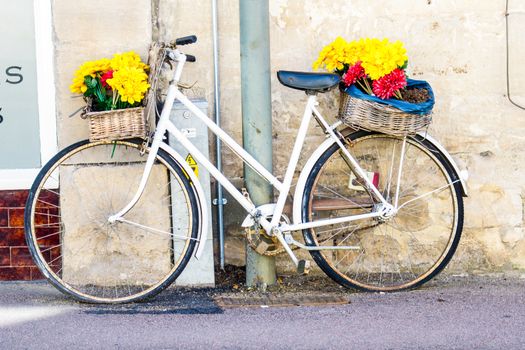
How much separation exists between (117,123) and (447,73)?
7.25ft

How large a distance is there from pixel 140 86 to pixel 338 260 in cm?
185

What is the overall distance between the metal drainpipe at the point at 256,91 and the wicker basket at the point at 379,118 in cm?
51

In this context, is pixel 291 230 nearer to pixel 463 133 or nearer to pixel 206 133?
pixel 206 133

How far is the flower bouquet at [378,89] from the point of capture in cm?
564

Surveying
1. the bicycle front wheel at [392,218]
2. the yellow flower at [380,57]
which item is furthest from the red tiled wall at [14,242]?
the yellow flower at [380,57]

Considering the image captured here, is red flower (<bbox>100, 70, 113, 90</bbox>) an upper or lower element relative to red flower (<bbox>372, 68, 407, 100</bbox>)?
upper

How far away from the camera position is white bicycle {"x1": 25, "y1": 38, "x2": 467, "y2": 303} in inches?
222

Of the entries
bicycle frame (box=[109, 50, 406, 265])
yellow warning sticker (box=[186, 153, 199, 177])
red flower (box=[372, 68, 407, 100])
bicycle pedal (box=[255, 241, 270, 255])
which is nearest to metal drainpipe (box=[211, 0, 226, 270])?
yellow warning sticker (box=[186, 153, 199, 177])

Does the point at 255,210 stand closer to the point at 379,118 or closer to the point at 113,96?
the point at 379,118

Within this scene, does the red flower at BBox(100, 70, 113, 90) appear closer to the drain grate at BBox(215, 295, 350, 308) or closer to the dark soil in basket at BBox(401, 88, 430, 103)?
the drain grate at BBox(215, 295, 350, 308)

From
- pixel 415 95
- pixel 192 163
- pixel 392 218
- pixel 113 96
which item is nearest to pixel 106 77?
pixel 113 96

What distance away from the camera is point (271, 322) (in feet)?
17.3

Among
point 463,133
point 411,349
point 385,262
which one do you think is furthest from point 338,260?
point 411,349

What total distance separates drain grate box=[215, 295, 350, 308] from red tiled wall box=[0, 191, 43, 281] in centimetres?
131
